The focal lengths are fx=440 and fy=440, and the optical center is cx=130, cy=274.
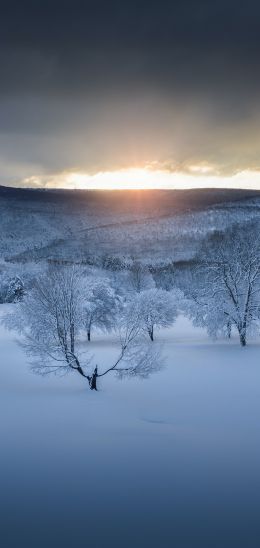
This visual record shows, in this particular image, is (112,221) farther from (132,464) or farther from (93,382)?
(132,464)

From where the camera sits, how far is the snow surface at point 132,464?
343 inches

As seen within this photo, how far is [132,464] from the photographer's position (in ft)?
39.0

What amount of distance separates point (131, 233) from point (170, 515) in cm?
12180

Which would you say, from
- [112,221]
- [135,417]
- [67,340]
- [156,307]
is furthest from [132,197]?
[135,417]

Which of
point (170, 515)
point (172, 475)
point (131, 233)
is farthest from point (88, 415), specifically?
point (131, 233)

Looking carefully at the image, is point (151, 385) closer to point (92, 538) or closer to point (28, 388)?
point (28, 388)

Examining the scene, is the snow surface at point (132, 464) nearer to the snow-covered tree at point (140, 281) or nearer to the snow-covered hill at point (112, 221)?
the snow-covered tree at point (140, 281)

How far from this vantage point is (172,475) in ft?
36.6

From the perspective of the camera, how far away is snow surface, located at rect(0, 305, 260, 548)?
28.6ft

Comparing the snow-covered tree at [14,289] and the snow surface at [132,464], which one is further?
the snow-covered tree at [14,289]

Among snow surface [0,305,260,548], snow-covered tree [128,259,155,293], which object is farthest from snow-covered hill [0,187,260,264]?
snow surface [0,305,260,548]

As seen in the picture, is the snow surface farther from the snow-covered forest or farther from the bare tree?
Result: the bare tree

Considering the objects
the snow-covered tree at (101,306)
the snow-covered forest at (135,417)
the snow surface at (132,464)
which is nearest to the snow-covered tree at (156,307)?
the snow-covered forest at (135,417)

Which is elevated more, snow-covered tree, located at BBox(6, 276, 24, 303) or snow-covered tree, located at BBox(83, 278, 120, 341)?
snow-covered tree, located at BBox(83, 278, 120, 341)
